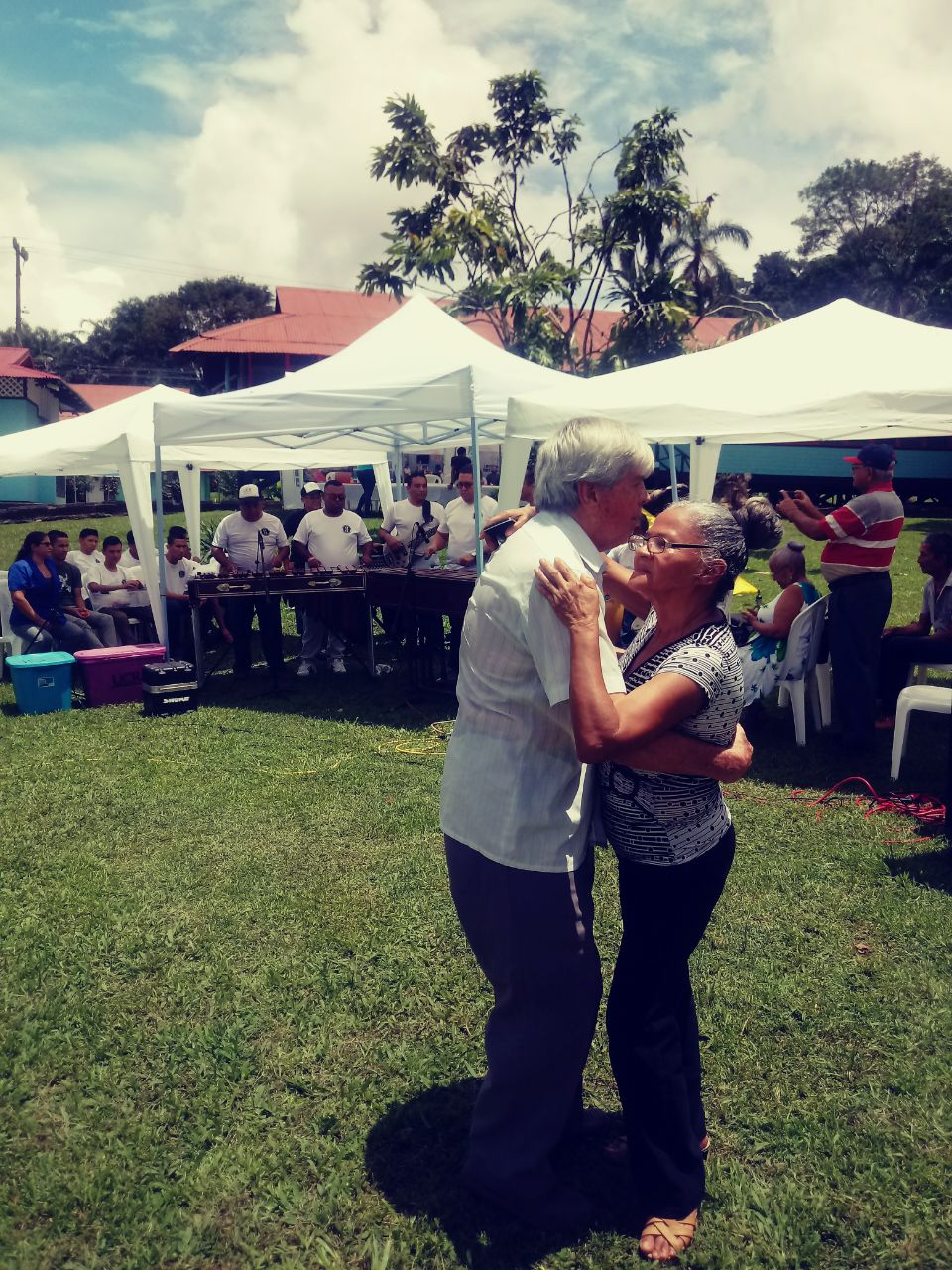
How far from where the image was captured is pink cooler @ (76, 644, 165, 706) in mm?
8523

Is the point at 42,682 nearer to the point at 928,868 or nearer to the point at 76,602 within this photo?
the point at 76,602

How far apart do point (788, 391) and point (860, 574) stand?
53.6 inches

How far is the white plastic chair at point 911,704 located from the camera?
5832 mm

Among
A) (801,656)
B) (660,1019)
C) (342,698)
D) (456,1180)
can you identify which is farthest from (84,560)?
(660,1019)

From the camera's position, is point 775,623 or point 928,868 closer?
point 928,868

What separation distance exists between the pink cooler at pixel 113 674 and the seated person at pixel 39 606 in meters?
0.94

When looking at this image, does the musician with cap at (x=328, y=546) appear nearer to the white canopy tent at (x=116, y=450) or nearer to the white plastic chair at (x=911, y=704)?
the white canopy tent at (x=116, y=450)

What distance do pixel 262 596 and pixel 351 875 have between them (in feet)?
15.2

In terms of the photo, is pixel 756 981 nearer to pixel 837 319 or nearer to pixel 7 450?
pixel 837 319

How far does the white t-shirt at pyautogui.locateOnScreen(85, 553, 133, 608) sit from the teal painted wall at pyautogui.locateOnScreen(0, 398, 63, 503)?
27.7 metres

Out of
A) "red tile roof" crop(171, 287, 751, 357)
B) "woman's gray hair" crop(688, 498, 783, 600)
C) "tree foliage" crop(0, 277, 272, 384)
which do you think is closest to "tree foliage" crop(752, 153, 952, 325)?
"red tile roof" crop(171, 287, 751, 357)

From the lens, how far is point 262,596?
8.95m

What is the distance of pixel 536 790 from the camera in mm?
2211

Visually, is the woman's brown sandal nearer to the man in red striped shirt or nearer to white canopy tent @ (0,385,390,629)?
the man in red striped shirt
